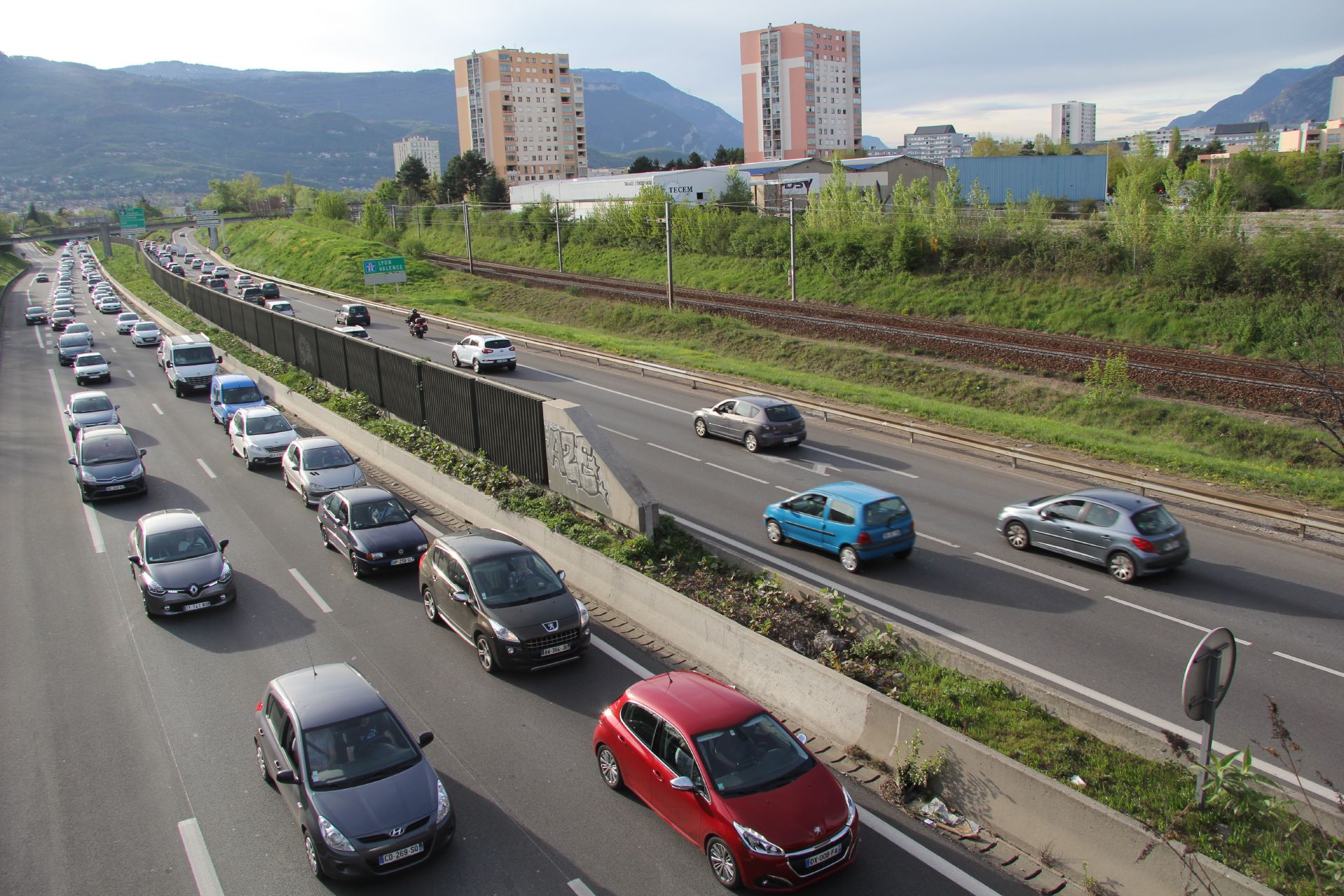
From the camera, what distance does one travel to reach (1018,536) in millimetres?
17734

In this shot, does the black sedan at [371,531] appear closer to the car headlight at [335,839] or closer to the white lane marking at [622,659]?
the white lane marking at [622,659]

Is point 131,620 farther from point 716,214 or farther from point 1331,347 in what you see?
point 716,214

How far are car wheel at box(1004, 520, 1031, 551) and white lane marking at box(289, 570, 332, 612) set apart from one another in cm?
1258

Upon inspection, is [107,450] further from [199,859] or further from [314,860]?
[314,860]

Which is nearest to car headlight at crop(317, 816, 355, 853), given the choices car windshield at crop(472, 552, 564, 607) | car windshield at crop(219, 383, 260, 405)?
car windshield at crop(472, 552, 564, 607)

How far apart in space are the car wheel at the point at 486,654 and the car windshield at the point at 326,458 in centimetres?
986

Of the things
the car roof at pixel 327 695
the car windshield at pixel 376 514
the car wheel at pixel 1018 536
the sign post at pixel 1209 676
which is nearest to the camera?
the sign post at pixel 1209 676

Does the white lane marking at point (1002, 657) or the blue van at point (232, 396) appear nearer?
the white lane marking at point (1002, 657)

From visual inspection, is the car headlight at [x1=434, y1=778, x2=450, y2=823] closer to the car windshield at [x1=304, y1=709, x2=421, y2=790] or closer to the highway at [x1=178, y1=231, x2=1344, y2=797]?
the car windshield at [x1=304, y1=709, x2=421, y2=790]

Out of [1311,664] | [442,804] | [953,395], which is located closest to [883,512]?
[1311,664]

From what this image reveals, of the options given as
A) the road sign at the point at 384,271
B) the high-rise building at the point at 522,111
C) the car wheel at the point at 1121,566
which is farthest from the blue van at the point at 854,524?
the high-rise building at the point at 522,111

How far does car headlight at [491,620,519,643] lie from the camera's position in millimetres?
12294

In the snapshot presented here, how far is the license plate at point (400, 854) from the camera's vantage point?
326 inches

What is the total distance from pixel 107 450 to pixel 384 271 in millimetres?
41748
